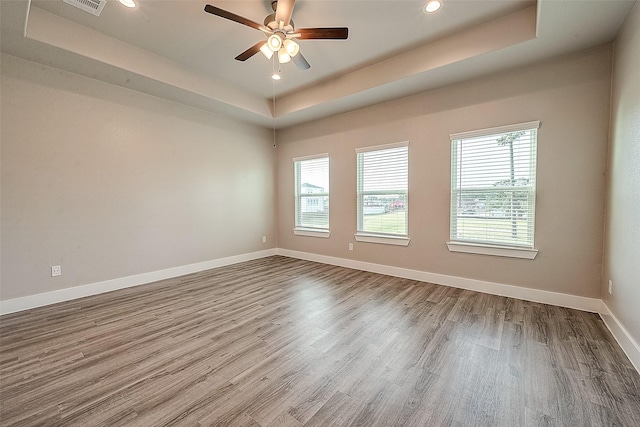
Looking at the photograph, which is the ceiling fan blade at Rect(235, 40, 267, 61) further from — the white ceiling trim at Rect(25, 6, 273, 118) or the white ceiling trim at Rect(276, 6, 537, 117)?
the white ceiling trim at Rect(276, 6, 537, 117)

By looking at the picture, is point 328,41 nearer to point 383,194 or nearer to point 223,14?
point 223,14

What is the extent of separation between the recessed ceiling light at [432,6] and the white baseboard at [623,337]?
3351 millimetres

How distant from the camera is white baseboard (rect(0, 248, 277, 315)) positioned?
9.76 feet

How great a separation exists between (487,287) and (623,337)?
1.34m

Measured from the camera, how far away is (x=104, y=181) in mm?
3578

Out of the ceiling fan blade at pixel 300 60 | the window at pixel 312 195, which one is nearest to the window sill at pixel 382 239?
the window at pixel 312 195

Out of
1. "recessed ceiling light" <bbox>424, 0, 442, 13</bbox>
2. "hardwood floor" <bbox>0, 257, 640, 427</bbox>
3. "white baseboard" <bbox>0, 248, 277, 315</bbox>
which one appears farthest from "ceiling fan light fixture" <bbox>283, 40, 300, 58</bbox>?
"white baseboard" <bbox>0, 248, 277, 315</bbox>

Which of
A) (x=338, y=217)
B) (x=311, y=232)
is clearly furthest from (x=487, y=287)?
(x=311, y=232)

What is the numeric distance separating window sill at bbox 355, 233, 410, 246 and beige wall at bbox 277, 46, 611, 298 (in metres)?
0.09

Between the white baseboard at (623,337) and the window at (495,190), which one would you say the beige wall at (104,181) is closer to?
the window at (495,190)

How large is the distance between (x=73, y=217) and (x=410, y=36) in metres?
4.83

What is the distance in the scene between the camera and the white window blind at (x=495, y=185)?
10.4ft

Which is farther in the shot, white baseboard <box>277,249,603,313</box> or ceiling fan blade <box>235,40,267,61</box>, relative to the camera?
white baseboard <box>277,249,603,313</box>

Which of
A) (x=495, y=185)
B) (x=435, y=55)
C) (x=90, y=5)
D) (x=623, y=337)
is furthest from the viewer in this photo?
(x=495, y=185)
